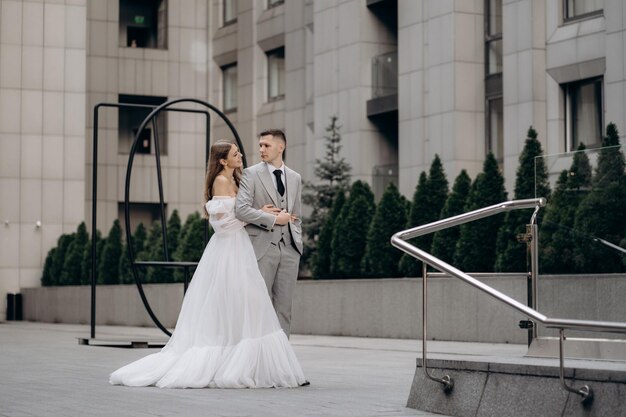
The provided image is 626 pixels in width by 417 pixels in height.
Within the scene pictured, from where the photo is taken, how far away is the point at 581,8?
2883 cm

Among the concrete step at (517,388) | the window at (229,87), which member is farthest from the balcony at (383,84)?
the concrete step at (517,388)

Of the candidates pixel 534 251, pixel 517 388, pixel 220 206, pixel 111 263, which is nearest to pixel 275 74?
pixel 111 263

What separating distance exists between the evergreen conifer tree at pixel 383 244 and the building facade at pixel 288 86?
5542 millimetres

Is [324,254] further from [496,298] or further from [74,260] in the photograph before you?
[496,298]

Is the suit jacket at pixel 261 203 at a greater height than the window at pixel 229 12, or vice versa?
the window at pixel 229 12

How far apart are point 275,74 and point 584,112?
18160 mm

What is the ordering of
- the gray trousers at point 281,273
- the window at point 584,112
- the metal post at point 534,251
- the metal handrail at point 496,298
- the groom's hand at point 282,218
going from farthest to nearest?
the window at point 584,112, the metal post at point 534,251, the gray trousers at point 281,273, the groom's hand at point 282,218, the metal handrail at point 496,298

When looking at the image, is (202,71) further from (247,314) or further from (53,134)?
(247,314)

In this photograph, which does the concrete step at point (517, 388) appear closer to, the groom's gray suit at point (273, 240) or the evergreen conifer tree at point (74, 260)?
the groom's gray suit at point (273, 240)

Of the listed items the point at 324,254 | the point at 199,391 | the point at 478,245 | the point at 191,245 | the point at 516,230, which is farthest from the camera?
the point at 191,245

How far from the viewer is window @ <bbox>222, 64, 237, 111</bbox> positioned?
1885 inches

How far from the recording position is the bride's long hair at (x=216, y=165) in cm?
1212

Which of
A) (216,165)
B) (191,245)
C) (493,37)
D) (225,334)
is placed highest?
(493,37)

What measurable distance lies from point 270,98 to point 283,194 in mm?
33651
